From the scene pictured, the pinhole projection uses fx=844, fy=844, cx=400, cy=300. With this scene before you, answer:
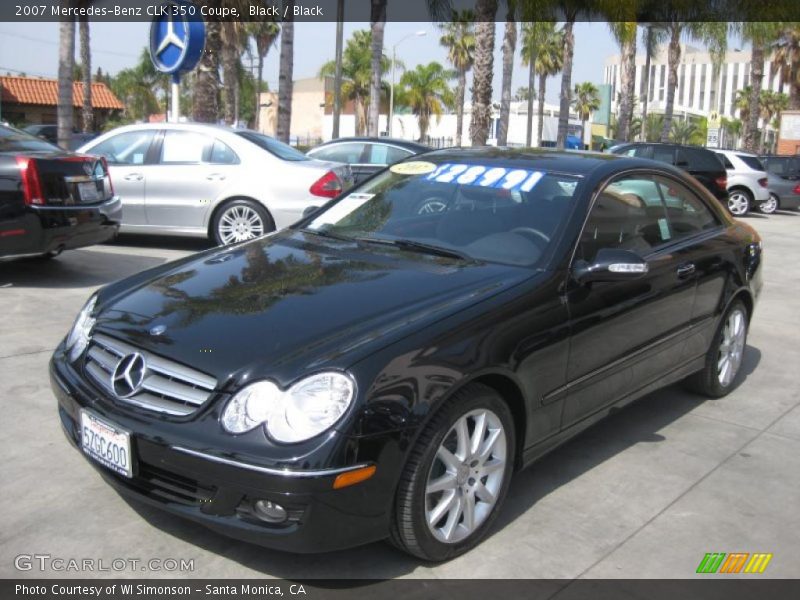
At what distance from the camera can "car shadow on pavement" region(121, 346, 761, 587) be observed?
3.16 metres

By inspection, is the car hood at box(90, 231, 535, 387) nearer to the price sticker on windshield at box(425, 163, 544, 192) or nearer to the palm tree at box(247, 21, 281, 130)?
the price sticker on windshield at box(425, 163, 544, 192)

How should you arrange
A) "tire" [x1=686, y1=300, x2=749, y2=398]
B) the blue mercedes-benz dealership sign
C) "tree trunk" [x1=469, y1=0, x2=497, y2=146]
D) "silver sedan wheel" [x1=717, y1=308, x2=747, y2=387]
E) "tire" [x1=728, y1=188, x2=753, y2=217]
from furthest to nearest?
"tire" [x1=728, y1=188, x2=753, y2=217] < "tree trunk" [x1=469, y1=0, x2=497, y2=146] < the blue mercedes-benz dealership sign < "silver sedan wheel" [x1=717, y1=308, x2=747, y2=387] < "tire" [x1=686, y1=300, x2=749, y2=398]

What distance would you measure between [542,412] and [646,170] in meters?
1.83

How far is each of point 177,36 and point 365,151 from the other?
4.39 meters

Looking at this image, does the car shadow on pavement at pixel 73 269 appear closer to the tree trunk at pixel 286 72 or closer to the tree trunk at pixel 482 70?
the tree trunk at pixel 482 70

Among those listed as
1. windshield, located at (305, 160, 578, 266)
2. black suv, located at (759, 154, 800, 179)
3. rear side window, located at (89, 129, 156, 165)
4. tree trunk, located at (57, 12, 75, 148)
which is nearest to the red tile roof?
tree trunk, located at (57, 12, 75, 148)

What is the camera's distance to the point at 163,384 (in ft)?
9.94

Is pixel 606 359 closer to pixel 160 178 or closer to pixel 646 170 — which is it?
pixel 646 170

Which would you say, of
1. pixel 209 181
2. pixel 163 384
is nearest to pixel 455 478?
pixel 163 384

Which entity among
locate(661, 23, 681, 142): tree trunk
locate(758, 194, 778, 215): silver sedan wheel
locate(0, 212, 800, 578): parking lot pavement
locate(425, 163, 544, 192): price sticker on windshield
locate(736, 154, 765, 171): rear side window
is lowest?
locate(0, 212, 800, 578): parking lot pavement

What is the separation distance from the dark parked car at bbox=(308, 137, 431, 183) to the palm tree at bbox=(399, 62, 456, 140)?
45.7 meters

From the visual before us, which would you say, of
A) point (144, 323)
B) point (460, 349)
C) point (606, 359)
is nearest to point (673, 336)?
point (606, 359)

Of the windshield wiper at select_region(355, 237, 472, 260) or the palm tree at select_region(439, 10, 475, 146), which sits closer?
the windshield wiper at select_region(355, 237, 472, 260)

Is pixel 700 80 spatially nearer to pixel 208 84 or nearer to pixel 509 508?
pixel 208 84
